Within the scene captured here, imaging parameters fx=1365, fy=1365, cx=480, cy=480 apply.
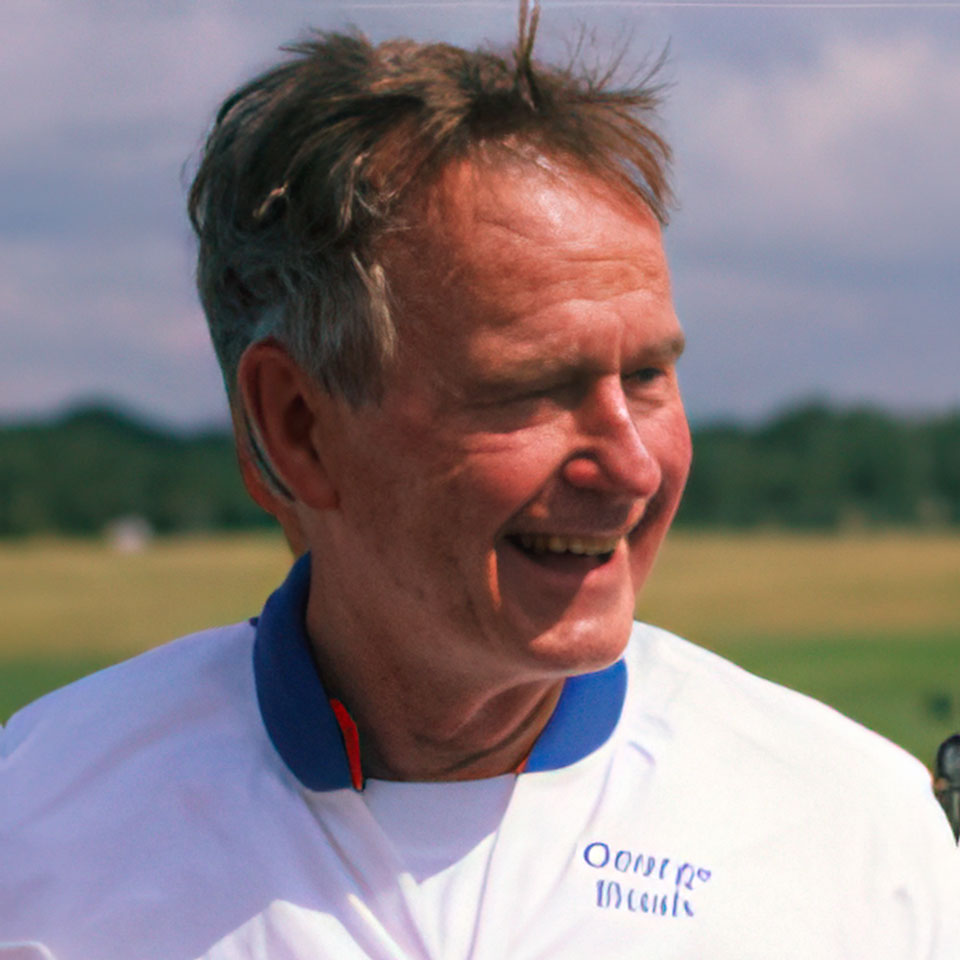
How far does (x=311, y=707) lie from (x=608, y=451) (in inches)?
20.0

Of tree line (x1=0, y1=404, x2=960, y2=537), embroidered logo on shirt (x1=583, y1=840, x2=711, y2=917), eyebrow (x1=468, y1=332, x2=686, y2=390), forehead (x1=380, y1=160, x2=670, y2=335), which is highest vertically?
forehead (x1=380, y1=160, x2=670, y2=335)

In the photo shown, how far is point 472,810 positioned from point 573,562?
370 millimetres

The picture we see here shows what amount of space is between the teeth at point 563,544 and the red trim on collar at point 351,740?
350 mm

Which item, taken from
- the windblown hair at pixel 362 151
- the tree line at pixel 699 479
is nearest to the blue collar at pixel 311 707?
the windblown hair at pixel 362 151

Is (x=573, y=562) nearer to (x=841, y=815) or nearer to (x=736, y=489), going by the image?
Answer: (x=841, y=815)

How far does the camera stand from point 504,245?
1450mm

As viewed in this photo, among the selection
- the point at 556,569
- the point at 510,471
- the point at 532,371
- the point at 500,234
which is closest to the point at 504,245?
the point at 500,234

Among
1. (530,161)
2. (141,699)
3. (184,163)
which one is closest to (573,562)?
(530,161)

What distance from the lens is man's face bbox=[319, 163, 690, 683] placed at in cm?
145

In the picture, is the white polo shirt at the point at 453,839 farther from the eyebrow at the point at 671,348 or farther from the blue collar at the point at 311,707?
the eyebrow at the point at 671,348

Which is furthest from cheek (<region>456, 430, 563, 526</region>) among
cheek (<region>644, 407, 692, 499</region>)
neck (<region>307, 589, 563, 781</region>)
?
neck (<region>307, 589, 563, 781</region>)

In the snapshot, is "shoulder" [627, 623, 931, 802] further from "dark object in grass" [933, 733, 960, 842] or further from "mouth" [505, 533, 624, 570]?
"mouth" [505, 533, 624, 570]

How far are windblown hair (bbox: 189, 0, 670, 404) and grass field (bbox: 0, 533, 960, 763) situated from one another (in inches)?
349

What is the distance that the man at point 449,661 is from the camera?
4.82ft
